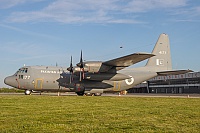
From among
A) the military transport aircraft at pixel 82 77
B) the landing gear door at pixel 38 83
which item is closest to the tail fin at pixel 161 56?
the military transport aircraft at pixel 82 77

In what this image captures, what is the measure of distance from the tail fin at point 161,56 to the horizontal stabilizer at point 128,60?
241 inches

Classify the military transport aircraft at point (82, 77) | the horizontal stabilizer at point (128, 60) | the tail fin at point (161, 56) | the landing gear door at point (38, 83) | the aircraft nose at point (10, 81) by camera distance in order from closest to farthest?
the horizontal stabilizer at point (128, 60) < the military transport aircraft at point (82, 77) < the landing gear door at point (38, 83) < the aircraft nose at point (10, 81) < the tail fin at point (161, 56)

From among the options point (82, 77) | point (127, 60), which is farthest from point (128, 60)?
point (82, 77)

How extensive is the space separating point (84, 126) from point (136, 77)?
88.5ft

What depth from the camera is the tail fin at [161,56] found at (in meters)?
35.9

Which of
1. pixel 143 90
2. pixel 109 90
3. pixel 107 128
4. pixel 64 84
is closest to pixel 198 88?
pixel 143 90

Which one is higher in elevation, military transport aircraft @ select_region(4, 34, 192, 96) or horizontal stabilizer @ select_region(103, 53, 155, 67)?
horizontal stabilizer @ select_region(103, 53, 155, 67)

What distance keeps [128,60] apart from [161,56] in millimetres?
8667

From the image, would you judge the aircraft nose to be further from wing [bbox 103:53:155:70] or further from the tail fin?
the tail fin

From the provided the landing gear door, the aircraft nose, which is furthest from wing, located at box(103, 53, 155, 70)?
the aircraft nose

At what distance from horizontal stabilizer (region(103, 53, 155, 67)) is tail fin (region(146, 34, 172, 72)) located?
612 cm

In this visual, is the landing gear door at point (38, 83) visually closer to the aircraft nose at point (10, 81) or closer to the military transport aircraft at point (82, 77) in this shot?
the military transport aircraft at point (82, 77)

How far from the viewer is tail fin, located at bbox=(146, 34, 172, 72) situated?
35.9m

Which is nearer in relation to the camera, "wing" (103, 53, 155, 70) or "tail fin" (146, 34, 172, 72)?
"wing" (103, 53, 155, 70)
